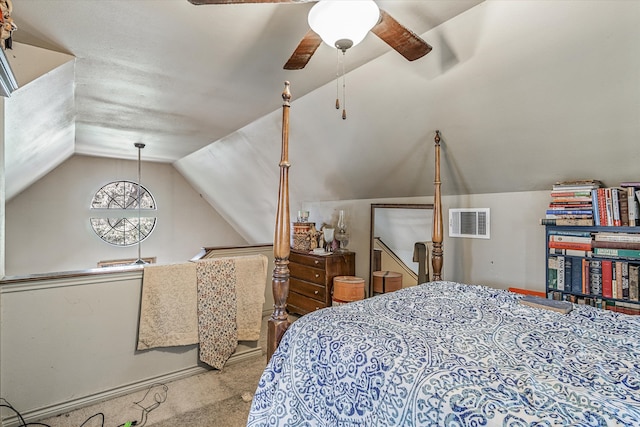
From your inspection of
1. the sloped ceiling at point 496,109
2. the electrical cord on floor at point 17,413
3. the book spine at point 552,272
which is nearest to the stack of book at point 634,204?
the sloped ceiling at point 496,109

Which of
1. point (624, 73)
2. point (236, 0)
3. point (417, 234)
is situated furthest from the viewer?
point (417, 234)

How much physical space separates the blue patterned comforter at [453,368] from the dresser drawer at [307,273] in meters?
2.02

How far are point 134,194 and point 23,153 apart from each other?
10.9ft

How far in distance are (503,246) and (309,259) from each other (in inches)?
80.8

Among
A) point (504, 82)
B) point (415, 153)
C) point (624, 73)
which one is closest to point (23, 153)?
point (415, 153)

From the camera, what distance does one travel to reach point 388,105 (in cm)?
261

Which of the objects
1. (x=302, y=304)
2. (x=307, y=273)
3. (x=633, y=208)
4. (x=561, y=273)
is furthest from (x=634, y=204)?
(x=302, y=304)

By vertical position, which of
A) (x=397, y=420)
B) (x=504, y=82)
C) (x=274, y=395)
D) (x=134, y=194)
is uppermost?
(x=504, y=82)

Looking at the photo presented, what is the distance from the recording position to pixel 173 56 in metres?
2.14

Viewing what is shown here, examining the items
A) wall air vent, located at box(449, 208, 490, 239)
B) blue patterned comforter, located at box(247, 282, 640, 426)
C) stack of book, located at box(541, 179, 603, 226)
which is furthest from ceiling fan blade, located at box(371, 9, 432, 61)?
wall air vent, located at box(449, 208, 490, 239)

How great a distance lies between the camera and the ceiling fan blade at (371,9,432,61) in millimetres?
1342

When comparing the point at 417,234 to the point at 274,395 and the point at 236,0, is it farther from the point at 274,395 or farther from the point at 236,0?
the point at 236,0

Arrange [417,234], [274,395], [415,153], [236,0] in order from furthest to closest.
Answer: [417,234] < [415,153] < [274,395] < [236,0]

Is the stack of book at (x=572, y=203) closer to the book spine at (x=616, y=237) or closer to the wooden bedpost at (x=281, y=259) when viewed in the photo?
the book spine at (x=616, y=237)
